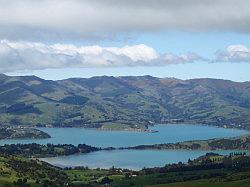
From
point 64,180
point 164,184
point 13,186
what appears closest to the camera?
point 13,186

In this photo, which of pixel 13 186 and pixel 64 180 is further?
pixel 64 180

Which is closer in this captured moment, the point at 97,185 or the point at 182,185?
the point at 182,185

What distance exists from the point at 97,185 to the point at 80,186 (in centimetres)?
834

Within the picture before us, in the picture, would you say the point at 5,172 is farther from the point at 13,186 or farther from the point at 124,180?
the point at 124,180

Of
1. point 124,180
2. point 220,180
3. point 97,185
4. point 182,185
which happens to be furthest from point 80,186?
point 220,180

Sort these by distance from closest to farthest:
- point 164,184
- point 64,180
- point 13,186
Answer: point 13,186 < point 164,184 < point 64,180

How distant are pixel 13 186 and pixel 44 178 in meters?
22.8

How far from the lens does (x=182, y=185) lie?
176750mm

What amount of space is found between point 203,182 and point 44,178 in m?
59.1

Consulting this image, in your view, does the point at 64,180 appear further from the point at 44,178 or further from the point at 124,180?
the point at 124,180

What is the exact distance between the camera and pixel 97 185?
18912 centimetres

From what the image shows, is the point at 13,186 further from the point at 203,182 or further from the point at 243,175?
the point at 243,175

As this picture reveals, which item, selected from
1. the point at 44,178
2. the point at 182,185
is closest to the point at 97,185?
the point at 44,178

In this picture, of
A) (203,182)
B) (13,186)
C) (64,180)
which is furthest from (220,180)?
(13,186)
